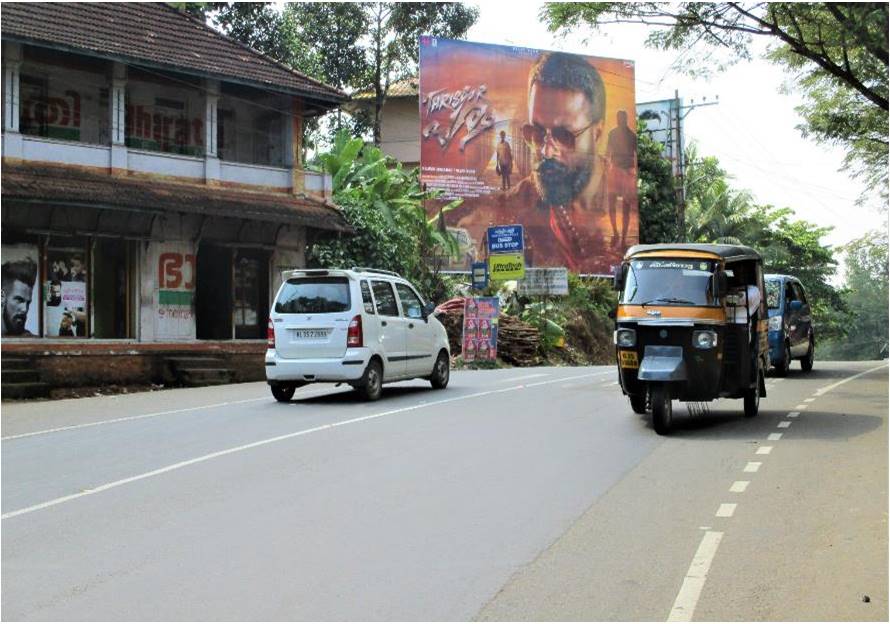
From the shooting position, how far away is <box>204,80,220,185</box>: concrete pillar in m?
26.3

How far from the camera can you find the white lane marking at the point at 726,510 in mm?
8305

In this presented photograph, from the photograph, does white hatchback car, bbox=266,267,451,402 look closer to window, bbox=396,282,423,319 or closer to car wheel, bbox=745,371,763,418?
window, bbox=396,282,423,319

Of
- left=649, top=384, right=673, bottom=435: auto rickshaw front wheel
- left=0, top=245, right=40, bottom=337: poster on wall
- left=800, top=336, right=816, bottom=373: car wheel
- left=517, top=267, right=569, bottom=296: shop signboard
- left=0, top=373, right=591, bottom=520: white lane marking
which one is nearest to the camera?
left=0, top=373, right=591, bottom=520: white lane marking

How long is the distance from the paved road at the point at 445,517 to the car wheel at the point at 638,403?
0.64ft

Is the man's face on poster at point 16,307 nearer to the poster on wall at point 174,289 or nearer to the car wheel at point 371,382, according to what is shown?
the poster on wall at point 174,289

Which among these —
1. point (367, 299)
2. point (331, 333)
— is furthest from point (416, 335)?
point (331, 333)

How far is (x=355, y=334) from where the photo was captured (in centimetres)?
1636

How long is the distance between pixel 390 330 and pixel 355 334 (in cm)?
103

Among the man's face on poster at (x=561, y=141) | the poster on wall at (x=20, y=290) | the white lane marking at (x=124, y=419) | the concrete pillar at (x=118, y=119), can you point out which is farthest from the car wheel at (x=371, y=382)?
the man's face on poster at (x=561, y=141)

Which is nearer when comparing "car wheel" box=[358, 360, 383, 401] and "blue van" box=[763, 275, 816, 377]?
"car wheel" box=[358, 360, 383, 401]

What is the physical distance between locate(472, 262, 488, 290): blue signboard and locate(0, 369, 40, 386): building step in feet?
51.3

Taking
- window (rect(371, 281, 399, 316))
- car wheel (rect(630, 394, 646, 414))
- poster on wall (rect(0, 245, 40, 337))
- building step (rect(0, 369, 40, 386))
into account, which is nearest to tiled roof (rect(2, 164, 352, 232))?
poster on wall (rect(0, 245, 40, 337))

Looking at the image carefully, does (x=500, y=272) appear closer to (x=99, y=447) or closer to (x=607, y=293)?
(x=607, y=293)

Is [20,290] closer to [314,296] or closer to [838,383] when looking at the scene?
[314,296]
